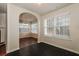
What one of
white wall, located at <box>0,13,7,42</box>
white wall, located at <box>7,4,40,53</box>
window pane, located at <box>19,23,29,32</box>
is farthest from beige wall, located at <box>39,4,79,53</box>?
window pane, located at <box>19,23,29,32</box>

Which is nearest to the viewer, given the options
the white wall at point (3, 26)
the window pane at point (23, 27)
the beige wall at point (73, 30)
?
the beige wall at point (73, 30)

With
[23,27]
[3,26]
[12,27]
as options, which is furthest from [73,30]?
[23,27]

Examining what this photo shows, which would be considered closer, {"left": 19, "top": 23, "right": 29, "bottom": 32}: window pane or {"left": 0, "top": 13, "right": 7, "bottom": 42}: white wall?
{"left": 0, "top": 13, "right": 7, "bottom": 42}: white wall

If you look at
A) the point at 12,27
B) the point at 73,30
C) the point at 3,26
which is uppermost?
the point at 3,26

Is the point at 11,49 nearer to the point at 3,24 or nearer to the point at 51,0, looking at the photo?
the point at 3,24

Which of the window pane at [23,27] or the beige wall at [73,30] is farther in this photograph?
the window pane at [23,27]

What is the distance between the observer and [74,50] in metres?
3.22

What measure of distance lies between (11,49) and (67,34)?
2.71 m

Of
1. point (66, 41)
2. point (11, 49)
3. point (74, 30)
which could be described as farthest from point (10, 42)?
point (74, 30)

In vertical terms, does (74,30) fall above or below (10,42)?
above

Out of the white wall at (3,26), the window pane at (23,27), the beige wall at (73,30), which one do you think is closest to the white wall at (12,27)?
the white wall at (3,26)

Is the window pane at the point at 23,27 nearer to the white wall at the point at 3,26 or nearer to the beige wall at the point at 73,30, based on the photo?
the white wall at the point at 3,26

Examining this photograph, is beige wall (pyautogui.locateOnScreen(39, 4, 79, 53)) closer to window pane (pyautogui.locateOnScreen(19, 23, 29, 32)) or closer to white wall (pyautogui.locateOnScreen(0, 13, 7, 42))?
white wall (pyautogui.locateOnScreen(0, 13, 7, 42))

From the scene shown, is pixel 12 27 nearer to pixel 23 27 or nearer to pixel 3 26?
pixel 3 26
